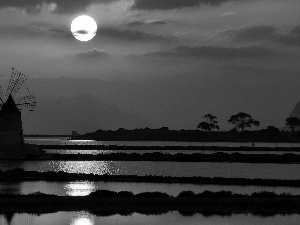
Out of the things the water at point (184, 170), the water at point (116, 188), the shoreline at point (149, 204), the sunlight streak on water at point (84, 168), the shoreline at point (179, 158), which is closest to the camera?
the shoreline at point (149, 204)

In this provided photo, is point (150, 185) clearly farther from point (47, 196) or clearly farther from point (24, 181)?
point (47, 196)

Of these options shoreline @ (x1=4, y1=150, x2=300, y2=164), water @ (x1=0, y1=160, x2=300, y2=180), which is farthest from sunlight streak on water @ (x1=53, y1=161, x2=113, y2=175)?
shoreline @ (x1=4, y1=150, x2=300, y2=164)

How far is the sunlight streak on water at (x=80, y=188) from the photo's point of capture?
33.7 m

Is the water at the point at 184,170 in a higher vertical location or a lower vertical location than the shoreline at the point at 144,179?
lower

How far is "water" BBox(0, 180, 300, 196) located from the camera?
114ft

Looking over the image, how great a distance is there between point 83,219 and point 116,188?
48.5ft

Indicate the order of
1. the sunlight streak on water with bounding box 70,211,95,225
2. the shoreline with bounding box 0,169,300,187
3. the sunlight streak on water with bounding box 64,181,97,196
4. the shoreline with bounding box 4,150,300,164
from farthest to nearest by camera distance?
the shoreline with bounding box 4,150,300,164, the shoreline with bounding box 0,169,300,187, the sunlight streak on water with bounding box 64,181,97,196, the sunlight streak on water with bounding box 70,211,95,225

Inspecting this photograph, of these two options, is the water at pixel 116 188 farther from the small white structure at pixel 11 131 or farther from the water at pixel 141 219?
the small white structure at pixel 11 131

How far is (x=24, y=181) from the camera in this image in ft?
141

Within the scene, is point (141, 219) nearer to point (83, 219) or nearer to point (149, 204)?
point (83, 219)

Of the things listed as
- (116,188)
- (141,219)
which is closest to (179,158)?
(116,188)

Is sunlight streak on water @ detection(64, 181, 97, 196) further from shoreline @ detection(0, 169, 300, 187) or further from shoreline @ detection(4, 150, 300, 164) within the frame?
shoreline @ detection(4, 150, 300, 164)

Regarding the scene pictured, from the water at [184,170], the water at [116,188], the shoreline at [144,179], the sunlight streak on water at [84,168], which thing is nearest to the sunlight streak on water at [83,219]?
the water at [116,188]

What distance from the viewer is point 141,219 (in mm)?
22750
